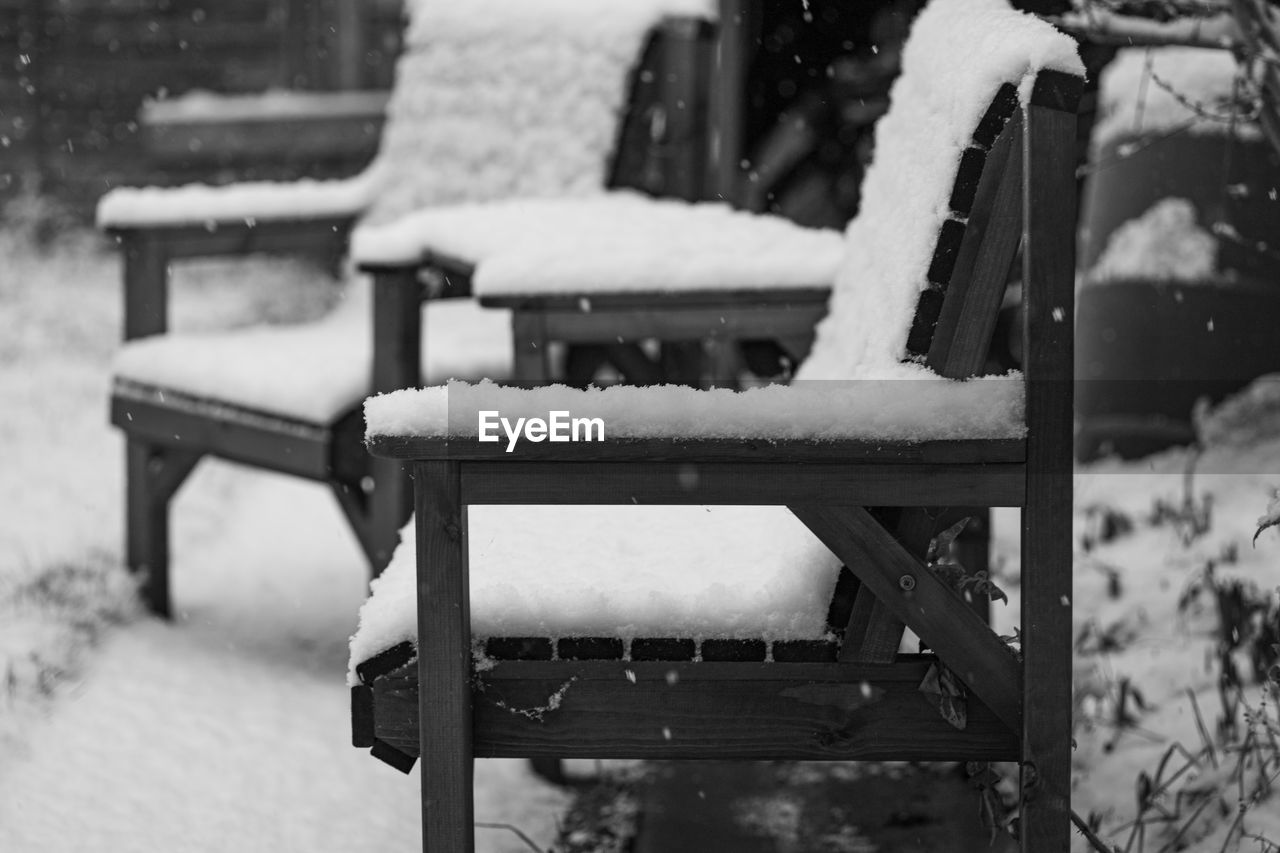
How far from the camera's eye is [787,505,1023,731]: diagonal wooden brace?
164 centimetres

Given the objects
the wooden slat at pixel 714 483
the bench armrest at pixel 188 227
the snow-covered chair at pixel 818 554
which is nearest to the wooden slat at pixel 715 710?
the snow-covered chair at pixel 818 554

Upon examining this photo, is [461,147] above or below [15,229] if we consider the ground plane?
above

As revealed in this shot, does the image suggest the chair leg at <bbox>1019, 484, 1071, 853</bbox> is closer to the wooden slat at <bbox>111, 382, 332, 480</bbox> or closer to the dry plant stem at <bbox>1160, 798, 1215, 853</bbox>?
the dry plant stem at <bbox>1160, 798, 1215, 853</bbox>

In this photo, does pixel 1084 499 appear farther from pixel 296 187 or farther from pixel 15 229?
pixel 15 229

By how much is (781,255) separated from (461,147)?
60.9 inches

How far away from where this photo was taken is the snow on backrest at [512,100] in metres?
3.96

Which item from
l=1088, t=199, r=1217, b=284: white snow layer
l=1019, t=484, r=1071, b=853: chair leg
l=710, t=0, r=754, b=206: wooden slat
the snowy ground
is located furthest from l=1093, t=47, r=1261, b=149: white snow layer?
l=1019, t=484, r=1071, b=853: chair leg

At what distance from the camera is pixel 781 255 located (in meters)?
2.76

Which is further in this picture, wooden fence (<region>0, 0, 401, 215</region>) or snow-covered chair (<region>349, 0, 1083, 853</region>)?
wooden fence (<region>0, 0, 401, 215</region>)

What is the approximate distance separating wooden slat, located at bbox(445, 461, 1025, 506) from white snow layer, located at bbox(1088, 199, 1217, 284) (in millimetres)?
2755

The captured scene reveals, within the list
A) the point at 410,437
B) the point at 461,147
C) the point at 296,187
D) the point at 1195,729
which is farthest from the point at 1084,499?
the point at 410,437

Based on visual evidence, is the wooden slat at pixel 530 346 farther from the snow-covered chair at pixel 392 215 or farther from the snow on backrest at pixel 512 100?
the snow on backrest at pixel 512 100

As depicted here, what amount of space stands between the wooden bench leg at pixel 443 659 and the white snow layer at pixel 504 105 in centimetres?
233

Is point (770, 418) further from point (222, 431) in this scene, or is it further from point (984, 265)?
point (222, 431)
